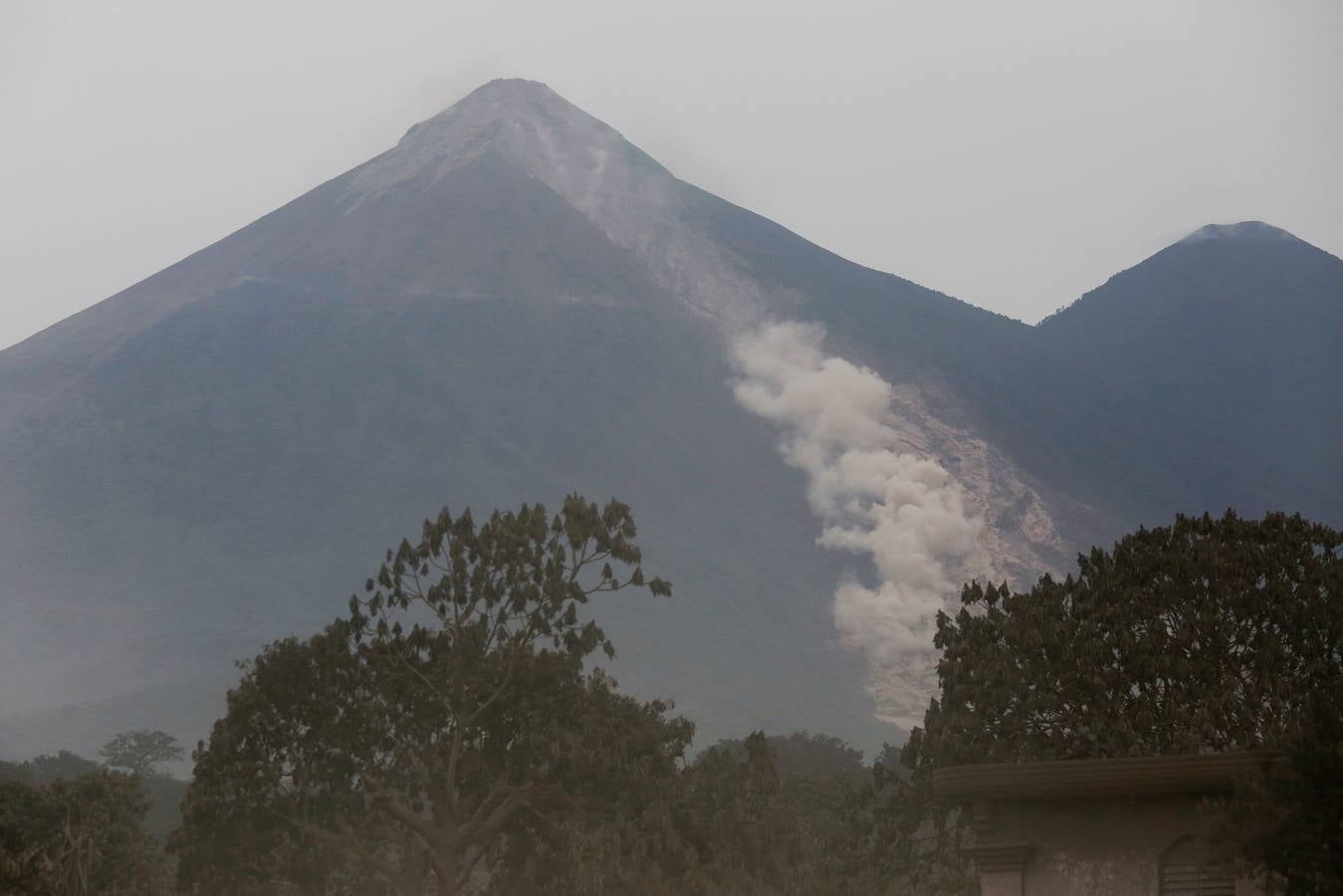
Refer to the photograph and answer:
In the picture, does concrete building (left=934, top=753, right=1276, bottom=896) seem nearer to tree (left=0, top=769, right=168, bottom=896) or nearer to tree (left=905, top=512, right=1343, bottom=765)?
tree (left=905, top=512, right=1343, bottom=765)

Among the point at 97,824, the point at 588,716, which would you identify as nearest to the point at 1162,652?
the point at 588,716

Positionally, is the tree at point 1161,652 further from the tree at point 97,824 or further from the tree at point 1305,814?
the tree at point 97,824

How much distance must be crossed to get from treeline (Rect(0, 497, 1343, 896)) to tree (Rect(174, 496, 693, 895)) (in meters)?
0.07

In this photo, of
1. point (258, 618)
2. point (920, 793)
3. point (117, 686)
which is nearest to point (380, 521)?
point (258, 618)

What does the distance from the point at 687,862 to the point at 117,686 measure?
477 ft

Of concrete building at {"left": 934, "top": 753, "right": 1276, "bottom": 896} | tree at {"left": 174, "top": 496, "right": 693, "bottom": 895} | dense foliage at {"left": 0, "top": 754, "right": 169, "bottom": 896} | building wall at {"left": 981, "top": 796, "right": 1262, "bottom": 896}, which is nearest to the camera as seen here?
concrete building at {"left": 934, "top": 753, "right": 1276, "bottom": 896}

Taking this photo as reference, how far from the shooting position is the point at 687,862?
36500 mm

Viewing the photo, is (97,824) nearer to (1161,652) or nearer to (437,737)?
(437,737)

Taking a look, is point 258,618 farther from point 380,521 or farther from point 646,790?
point 646,790

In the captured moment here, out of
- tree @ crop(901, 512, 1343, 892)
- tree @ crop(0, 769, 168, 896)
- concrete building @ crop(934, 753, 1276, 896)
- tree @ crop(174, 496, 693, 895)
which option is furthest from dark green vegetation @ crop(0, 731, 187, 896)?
concrete building @ crop(934, 753, 1276, 896)

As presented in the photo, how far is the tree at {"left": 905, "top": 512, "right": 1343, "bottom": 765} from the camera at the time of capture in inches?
1337

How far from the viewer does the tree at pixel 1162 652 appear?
3397 cm

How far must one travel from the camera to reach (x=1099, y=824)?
17.5 metres

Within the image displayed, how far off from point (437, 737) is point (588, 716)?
3888mm
